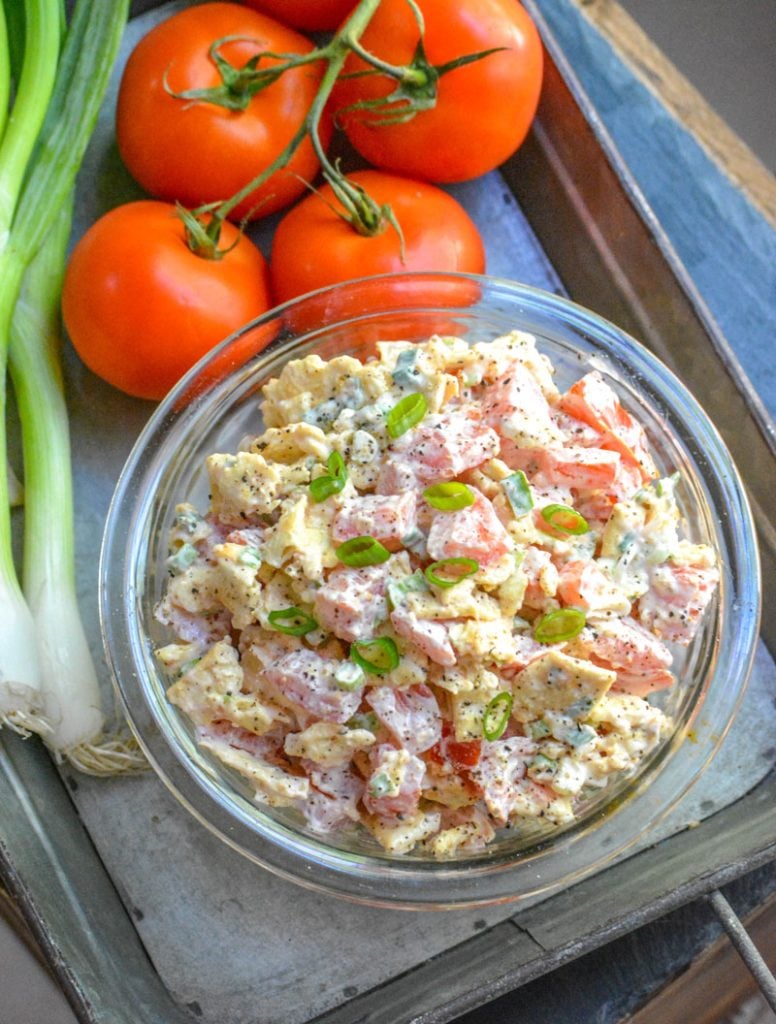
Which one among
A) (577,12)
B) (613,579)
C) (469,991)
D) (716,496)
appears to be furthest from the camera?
(577,12)

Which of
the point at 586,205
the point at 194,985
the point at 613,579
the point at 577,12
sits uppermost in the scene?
the point at 577,12

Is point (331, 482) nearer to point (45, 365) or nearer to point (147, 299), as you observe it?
point (147, 299)

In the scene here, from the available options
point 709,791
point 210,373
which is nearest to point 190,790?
point 210,373

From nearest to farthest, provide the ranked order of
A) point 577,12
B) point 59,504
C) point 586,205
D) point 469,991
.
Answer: point 469,991 → point 59,504 → point 586,205 → point 577,12

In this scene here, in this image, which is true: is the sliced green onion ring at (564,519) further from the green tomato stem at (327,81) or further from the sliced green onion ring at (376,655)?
the green tomato stem at (327,81)

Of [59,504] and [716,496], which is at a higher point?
[716,496]

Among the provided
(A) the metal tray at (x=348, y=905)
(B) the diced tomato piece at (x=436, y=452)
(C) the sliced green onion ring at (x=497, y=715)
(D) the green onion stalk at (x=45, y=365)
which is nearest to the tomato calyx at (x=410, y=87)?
(A) the metal tray at (x=348, y=905)

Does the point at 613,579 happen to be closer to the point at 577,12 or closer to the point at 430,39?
the point at 430,39

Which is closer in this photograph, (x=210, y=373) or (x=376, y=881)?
(x=376, y=881)
